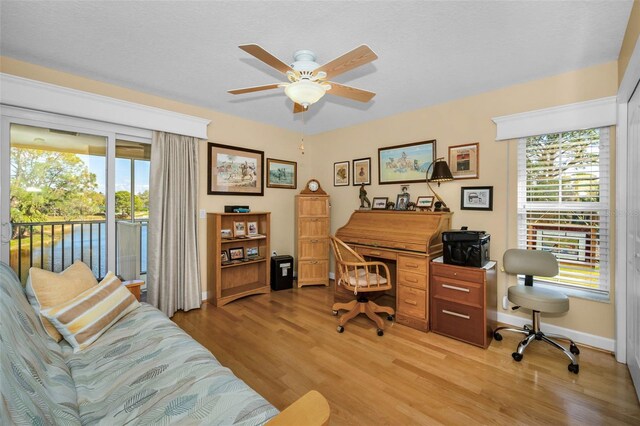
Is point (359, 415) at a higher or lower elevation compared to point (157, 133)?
lower

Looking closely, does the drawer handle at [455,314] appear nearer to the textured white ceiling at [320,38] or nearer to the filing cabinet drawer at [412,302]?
the filing cabinet drawer at [412,302]

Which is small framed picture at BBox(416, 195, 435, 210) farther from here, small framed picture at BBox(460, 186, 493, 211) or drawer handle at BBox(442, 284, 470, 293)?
drawer handle at BBox(442, 284, 470, 293)

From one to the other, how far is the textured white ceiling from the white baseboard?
97.2 inches

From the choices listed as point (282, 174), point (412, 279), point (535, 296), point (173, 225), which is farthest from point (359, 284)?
point (282, 174)

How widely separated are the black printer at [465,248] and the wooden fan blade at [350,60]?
183 centimetres

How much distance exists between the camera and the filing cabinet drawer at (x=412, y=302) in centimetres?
276

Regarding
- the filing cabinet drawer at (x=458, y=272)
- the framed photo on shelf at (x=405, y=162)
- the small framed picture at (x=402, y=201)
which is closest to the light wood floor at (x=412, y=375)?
the filing cabinet drawer at (x=458, y=272)

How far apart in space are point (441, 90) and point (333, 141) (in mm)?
1960

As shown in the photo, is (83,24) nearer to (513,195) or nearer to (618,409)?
(513,195)

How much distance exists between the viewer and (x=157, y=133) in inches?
122

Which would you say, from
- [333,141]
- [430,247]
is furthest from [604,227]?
[333,141]

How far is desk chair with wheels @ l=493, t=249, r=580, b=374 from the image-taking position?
217 cm

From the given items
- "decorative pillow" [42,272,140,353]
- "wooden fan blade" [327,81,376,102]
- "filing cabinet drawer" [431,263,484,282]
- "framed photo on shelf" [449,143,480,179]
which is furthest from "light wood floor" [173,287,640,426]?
"wooden fan blade" [327,81,376,102]

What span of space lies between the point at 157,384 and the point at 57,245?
2446mm
